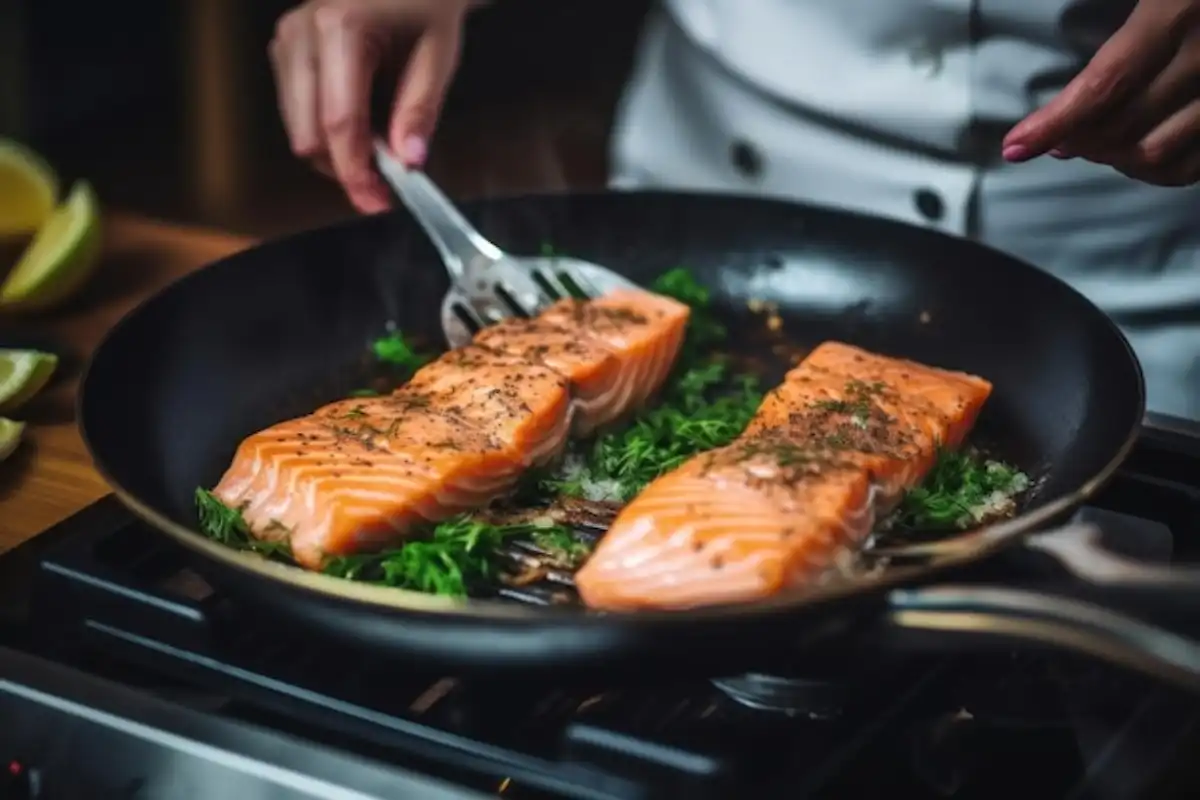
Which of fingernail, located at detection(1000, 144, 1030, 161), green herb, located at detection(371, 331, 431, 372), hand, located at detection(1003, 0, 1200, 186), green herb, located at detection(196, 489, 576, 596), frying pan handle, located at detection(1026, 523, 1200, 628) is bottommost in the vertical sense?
green herb, located at detection(196, 489, 576, 596)

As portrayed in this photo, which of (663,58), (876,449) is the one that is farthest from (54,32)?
(876,449)

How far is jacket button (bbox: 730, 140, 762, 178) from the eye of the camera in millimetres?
1791

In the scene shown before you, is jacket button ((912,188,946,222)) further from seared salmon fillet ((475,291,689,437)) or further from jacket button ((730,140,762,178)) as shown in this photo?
seared salmon fillet ((475,291,689,437))

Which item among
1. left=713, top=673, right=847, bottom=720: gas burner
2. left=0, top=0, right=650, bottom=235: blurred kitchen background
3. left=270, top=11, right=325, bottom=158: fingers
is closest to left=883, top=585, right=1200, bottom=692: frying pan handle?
left=713, top=673, right=847, bottom=720: gas burner

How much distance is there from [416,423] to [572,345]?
21 centimetres

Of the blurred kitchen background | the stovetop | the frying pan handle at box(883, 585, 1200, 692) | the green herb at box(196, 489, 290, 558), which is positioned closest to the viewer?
the frying pan handle at box(883, 585, 1200, 692)

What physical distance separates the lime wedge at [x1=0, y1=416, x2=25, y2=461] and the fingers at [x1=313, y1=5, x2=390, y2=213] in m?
0.41

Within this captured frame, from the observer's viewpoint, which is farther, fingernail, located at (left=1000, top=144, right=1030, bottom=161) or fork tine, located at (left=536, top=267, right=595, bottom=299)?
fork tine, located at (left=536, top=267, right=595, bottom=299)

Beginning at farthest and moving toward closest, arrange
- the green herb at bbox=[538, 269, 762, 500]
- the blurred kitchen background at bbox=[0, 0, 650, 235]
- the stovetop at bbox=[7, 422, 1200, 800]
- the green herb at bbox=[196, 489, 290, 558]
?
1. the blurred kitchen background at bbox=[0, 0, 650, 235]
2. the green herb at bbox=[538, 269, 762, 500]
3. the green herb at bbox=[196, 489, 290, 558]
4. the stovetop at bbox=[7, 422, 1200, 800]

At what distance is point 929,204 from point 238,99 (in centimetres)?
258

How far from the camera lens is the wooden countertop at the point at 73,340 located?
1358 mm

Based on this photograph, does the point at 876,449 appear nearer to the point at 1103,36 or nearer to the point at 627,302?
the point at 627,302

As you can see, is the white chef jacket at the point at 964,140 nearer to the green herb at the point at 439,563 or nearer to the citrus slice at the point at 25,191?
the green herb at the point at 439,563

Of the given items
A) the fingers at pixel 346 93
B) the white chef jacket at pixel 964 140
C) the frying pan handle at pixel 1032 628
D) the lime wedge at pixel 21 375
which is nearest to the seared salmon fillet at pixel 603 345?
the fingers at pixel 346 93
